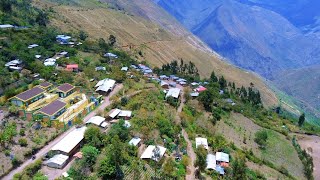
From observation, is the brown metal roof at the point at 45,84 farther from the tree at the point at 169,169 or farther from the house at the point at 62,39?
the house at the point at 62,39

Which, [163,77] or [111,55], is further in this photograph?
[163,77]

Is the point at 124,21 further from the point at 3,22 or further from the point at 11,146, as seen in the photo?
the point at 11,146

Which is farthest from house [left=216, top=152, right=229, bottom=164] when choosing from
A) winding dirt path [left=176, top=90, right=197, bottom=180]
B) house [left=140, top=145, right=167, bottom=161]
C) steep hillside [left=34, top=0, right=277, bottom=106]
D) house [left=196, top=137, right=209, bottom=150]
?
steep hillside [left=34, top=0, right=277, bottom=106]

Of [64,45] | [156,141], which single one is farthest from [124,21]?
[156,141]

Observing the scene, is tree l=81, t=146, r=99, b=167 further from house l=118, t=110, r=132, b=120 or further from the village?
house l=118, t=110, r=132, b=120

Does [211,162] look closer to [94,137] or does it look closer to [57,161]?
[94,137]

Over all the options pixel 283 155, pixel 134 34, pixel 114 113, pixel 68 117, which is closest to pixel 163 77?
pixel 283 155
